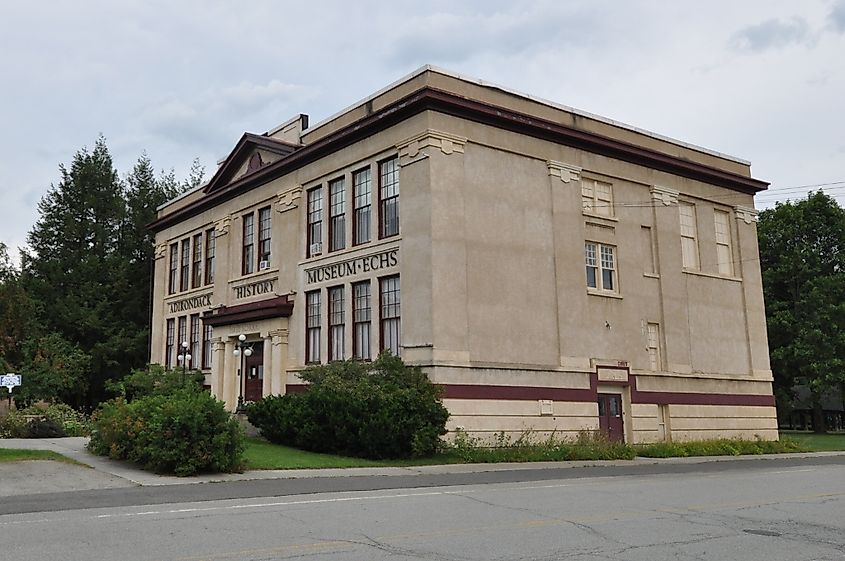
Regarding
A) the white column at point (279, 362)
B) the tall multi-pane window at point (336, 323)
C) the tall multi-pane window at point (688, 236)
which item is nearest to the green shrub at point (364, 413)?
the tall multi-pane window at point (336, 323)

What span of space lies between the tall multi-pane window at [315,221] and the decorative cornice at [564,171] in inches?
320

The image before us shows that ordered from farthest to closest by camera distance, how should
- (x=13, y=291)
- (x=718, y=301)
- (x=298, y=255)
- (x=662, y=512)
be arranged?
(x=13, y=291), (x=718, y=301), (x=298, y=255), (x=662, y=512)

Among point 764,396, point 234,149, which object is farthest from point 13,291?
point 764,396

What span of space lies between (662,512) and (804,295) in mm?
38264

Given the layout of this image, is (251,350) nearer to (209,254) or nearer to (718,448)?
(209,254)

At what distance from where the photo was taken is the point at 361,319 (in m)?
27.3

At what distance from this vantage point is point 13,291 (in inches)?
1382

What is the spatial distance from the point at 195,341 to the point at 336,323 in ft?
36.3

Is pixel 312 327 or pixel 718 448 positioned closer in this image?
pixel 718 448

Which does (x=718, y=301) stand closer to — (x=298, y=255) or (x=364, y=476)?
(x=298, y=255)

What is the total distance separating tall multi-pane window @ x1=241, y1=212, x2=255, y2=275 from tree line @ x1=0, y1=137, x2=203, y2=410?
1291 centimetres

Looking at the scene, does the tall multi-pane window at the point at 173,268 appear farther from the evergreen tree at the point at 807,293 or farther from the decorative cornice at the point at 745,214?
the evergreen tree at the point at 807,293

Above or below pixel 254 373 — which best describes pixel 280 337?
above

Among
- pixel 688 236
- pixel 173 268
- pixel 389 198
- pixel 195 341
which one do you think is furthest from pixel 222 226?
pixel 688 236
